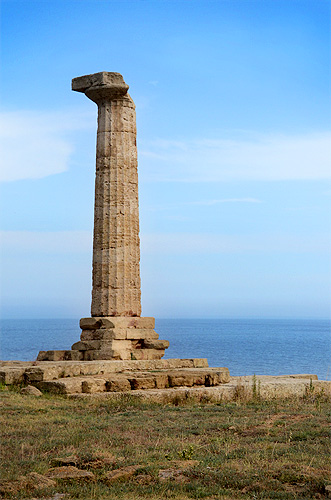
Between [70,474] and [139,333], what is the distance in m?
9.03

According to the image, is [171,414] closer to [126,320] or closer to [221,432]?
[221,432]

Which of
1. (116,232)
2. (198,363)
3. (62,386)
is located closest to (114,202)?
(116,232)

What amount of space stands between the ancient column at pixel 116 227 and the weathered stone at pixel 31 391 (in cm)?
336

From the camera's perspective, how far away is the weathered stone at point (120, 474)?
6342mm

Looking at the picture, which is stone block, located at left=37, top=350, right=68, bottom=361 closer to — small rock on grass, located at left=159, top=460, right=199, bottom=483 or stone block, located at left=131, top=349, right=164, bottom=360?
stone block, located at left=131, top=349, right=164, bottom=360

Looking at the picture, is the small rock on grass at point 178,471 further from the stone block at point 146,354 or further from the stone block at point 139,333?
the stone block at point 139,333

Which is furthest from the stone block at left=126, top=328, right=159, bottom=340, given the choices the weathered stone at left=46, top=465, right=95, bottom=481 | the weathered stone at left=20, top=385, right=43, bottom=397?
the weathered stone at left=46, top=465, right=95, bottom=481

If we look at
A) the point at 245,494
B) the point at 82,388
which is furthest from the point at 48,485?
the point at 82,388

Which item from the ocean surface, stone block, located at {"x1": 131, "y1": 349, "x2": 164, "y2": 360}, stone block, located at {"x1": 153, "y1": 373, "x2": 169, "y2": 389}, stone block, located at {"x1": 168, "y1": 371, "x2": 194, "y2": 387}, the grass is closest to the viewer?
the grass

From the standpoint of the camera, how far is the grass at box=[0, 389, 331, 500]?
611 cm

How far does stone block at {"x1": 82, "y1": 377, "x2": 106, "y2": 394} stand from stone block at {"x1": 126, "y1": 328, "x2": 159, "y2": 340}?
295 cm

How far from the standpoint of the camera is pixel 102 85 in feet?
52.4

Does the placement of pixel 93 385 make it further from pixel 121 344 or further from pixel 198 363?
pixel 198 363

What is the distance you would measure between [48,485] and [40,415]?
12.1 ft
